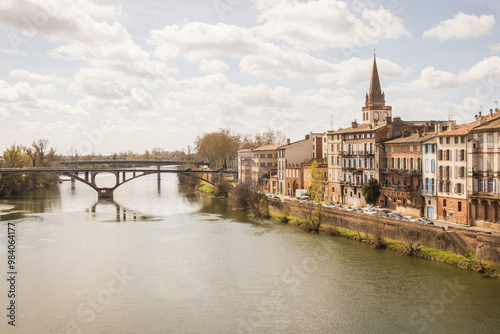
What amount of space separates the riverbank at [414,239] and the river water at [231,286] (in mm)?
806

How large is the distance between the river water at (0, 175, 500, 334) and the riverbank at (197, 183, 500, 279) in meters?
0.81

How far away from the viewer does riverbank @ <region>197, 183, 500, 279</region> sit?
28.7m

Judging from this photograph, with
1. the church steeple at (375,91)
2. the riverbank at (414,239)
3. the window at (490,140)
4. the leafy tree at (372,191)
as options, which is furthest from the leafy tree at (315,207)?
the church steeple at (375,91)

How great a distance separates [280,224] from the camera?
156 ft

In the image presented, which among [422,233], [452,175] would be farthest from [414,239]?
[452,175]

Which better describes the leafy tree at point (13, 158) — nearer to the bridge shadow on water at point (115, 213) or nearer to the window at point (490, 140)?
the bridge shadow on water at point (115, 213)

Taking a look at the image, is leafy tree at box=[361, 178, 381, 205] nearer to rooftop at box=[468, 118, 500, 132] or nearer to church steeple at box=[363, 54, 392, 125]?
rooftop at box=[468, 118, 500, 132]

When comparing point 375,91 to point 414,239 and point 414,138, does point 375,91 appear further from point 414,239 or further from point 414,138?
point 414,239

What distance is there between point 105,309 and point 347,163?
32.7 meters

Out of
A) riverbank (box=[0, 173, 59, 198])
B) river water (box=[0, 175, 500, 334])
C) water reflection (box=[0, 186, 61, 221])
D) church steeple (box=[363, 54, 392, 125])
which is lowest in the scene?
river water (box=[0, 175, 500, 334])

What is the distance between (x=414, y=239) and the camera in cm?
3328

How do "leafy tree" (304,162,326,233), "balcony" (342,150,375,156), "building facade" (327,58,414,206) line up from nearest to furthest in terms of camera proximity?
"leafy tree" (304,162,326,233) < "building facade" (327,58,414,206) < "balcony" (342,150,375,156)

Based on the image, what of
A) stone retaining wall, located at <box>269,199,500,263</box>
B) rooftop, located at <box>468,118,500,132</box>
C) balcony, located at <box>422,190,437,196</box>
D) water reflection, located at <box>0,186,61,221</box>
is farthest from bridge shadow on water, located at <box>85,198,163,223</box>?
rooftop, located at <box>468,118,500,132</box>

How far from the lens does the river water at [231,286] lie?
2214 cm
